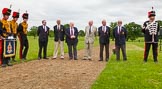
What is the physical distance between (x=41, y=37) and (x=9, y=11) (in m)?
4.29

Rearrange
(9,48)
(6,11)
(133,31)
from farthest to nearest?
(133,31)
(9,48)
(6,11)

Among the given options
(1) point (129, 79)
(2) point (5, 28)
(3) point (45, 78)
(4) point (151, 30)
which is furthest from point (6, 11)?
(4) point (151, 30)

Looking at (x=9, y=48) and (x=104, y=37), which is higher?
(x=104, y=37)

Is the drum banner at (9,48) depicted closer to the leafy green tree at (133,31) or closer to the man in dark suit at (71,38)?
the man in dark suit at (71,38)

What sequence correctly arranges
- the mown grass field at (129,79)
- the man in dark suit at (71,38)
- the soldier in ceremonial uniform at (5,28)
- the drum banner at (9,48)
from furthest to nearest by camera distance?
1. the man in dark suit at (71,38)
2. the drum banner at (9,48)
3. the soldier in ceremonial uniform at (5,28)
4. the mown grass field at (129,79)

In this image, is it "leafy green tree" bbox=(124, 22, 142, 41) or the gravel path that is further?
"leafy green tree" bbox=(124, 22, 142, 41)

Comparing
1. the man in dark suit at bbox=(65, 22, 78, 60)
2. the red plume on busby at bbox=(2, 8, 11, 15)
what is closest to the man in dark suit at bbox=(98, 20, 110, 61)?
the man in dark suit at bbox=(65, 22, 78, 60)

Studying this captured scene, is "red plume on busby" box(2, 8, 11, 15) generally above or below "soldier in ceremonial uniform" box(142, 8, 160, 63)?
above

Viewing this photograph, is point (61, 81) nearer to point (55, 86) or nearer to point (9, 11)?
point (55, 86)

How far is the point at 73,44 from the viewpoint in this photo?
1884cm

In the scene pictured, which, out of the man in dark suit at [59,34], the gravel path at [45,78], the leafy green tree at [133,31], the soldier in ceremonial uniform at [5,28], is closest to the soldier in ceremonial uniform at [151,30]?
the gravel path at [45,78]

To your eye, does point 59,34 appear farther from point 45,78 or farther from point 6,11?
point 45,78

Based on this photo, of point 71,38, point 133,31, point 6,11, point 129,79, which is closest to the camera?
point 129,79

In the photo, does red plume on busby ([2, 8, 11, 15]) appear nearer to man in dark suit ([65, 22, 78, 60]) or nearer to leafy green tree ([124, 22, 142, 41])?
man in dark suit ([65, 22, 78, 60])
